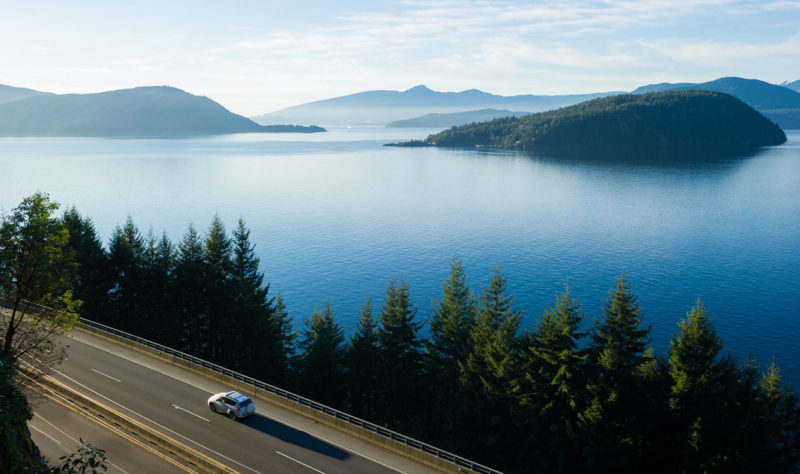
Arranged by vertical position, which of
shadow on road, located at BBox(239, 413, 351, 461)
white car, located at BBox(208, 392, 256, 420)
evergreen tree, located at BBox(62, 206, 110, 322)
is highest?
evergreen tree, located at BBox(62, 206, 110, 322)

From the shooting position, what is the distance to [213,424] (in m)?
28.2

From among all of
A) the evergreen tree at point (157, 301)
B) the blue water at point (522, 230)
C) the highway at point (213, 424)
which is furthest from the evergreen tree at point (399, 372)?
the evergreen tree at point (157, 301)

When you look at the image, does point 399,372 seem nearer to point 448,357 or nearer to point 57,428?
point 448,357

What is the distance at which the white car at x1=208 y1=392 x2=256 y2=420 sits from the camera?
94.1 ft

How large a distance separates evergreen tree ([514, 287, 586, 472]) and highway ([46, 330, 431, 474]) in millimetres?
9734

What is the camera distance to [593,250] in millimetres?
87562

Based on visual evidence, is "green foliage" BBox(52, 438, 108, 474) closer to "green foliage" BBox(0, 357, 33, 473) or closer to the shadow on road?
"green foliage" BBox(0, 357, 33, 473)

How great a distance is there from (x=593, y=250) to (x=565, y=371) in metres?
63.0

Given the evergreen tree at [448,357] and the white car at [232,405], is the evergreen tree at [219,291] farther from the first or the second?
the evergreen tree at [448,357]

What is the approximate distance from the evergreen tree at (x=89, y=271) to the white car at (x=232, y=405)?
25.3 m

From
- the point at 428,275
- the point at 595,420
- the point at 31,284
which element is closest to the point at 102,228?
the point at 428,275

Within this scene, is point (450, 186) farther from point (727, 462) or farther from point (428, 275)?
point (727, 462)

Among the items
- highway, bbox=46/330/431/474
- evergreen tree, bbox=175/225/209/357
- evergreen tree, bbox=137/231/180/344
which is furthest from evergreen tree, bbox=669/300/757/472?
evergreen tree, bbox=137/231/180/344

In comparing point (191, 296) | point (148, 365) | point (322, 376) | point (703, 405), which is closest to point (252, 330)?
point (191, 296)
